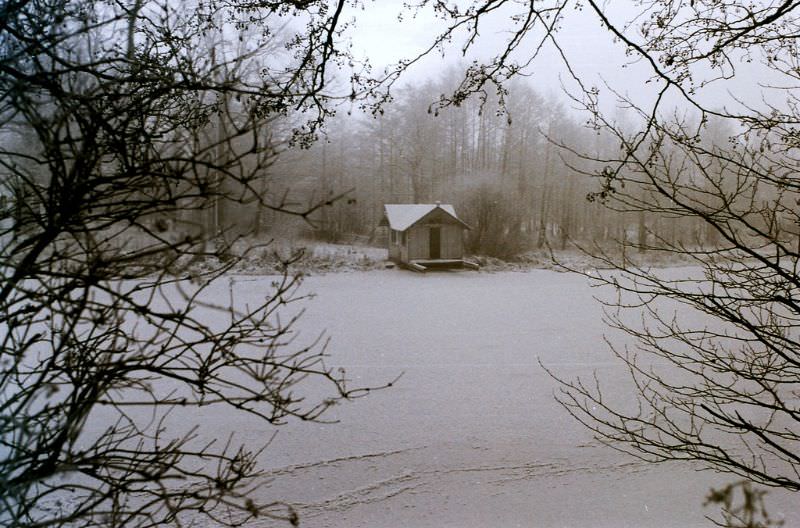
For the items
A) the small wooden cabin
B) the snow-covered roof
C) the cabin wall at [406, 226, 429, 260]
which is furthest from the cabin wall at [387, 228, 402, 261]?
the cabin wall at [406, 226, 429, 260]

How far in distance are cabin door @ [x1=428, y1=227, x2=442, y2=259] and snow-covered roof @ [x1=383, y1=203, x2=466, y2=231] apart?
1.64 ft

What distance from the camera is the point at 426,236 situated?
44.6 feet

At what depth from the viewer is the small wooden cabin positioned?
13.5 meters

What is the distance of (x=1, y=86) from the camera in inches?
56.2

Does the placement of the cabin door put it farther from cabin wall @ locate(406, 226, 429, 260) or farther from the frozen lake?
the frozen lake

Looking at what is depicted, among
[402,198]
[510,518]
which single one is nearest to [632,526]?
[510,518]

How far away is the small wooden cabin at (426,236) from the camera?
1345 cm

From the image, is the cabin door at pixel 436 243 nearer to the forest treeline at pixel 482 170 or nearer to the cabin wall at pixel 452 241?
the cabin wall at pixel 452 241

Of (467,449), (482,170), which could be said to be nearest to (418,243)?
(482,170)

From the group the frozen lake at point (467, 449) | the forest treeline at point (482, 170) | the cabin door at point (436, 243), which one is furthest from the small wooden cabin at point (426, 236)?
the frozen lake at point (467, 449)

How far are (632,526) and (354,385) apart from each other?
10.7ft

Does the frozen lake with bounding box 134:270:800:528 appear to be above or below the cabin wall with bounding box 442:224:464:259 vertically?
below

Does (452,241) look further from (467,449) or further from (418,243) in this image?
(467,449)

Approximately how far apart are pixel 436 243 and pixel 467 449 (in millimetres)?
9213
